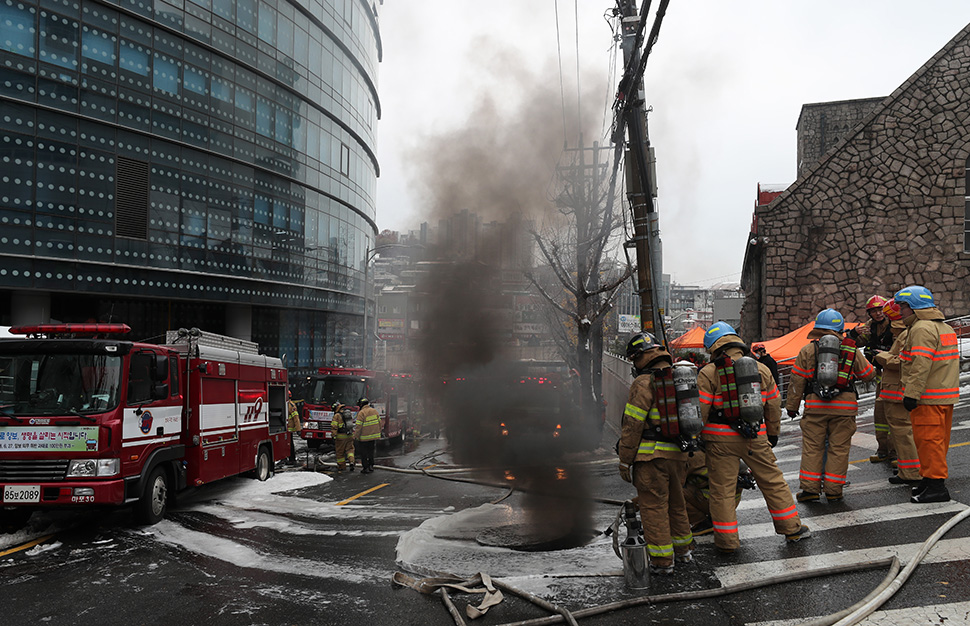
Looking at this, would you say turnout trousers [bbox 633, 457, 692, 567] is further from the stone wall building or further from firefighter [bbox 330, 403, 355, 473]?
the stone wall building

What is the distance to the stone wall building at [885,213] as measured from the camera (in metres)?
16.8

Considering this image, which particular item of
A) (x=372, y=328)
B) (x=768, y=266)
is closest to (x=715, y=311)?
(x=768, y=266)

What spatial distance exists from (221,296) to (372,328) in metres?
A: 11.3

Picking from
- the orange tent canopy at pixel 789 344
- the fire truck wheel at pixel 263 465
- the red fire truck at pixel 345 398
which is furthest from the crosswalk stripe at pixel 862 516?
the red fire truck at pixel 345 398

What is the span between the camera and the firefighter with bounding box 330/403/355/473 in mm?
13328

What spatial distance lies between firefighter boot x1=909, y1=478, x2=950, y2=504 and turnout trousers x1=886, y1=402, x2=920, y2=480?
465 millimetres

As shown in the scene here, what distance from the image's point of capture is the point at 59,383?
727 cm

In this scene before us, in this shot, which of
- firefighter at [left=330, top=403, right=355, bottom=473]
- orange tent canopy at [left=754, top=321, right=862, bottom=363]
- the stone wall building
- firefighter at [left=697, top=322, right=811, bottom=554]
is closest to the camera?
firefighter at [left=697, top=322, right=811, bottom=554]

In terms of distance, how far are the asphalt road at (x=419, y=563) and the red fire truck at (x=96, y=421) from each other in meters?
0.48

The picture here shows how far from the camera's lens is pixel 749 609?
165 inches

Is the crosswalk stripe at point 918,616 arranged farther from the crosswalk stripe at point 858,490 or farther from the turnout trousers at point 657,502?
the crosswalk stripe at point 858,490

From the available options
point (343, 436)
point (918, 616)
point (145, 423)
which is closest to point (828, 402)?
point (918, 616)

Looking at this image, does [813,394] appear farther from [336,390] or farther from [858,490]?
[336,390]

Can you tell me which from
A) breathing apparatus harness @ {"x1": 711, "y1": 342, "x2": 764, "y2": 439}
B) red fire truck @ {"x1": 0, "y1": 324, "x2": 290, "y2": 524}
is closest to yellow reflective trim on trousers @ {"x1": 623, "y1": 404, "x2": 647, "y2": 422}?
breathing apparatus harness @ {"x1": 711, "y1": 342, "x2": 764, "y2": 439}
